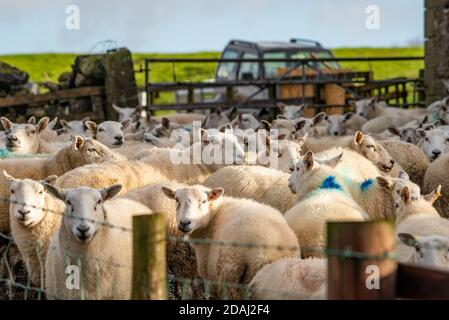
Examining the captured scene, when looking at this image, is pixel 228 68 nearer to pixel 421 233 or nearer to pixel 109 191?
pixel 109 191

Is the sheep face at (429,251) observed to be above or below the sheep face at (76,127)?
below

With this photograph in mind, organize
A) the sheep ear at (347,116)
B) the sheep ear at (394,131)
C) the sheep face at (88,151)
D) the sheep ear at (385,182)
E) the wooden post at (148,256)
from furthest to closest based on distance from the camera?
the sheep ear at (347,116) → the sheep ear at (394,131) → the sheep face at (88,151) → the sheep ear at (385,182) → the wooden post at (148,256)

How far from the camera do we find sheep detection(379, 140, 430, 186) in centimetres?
1223

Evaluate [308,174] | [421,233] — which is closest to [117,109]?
[308,174]

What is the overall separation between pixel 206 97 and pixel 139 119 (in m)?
27.0

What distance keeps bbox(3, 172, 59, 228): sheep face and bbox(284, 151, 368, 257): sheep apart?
2.07 m

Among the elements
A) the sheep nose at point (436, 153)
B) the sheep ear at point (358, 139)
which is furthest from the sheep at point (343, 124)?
the sheep ear at point (358, 139)

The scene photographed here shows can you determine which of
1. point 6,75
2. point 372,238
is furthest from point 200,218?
point 6,75

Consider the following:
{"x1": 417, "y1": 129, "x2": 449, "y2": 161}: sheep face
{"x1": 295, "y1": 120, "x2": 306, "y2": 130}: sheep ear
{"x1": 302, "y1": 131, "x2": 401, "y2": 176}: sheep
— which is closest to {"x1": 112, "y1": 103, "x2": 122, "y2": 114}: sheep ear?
{"x1": 295, "y1": 120, "x2": 306, "y2": 130}: sheep ear

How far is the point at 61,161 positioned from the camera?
35.9ft

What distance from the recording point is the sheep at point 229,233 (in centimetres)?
699

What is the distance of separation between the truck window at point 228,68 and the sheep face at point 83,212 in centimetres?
1854

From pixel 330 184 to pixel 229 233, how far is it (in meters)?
2.01

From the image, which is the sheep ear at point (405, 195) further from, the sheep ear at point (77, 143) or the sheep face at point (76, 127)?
the sheep face at point (76, 127)
